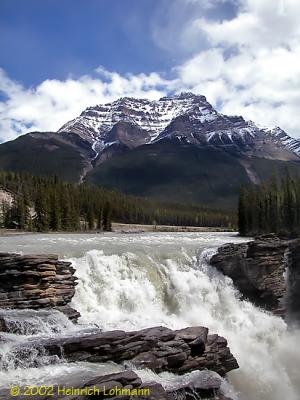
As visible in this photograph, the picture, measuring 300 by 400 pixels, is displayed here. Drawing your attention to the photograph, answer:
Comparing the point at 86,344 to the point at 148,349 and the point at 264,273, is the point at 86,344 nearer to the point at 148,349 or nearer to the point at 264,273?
the point at 148,349

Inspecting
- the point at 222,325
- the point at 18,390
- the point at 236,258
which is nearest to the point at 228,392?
the point at 18,390

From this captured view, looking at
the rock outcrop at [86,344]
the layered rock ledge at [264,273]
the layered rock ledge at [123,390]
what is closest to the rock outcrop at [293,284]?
the layered rock ledge at [264,273]

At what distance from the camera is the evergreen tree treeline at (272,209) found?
101438 millimetres

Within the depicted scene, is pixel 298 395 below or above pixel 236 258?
below

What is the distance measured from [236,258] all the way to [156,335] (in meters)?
23.6

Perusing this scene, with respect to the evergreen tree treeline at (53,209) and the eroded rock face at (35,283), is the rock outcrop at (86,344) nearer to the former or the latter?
the eroded rock face at (35,283)

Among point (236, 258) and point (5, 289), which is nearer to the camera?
point (5, 289)

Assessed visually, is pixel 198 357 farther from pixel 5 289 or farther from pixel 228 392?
pixel 5 289

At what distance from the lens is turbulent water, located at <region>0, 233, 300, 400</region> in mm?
27250

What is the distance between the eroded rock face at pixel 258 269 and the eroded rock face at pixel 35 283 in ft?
62.4

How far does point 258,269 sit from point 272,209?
67.0 meters

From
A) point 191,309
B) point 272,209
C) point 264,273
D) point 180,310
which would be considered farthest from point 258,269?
point 272,209

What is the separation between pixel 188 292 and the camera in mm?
37938

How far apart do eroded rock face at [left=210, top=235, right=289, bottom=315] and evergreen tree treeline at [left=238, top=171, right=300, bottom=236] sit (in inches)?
1986
